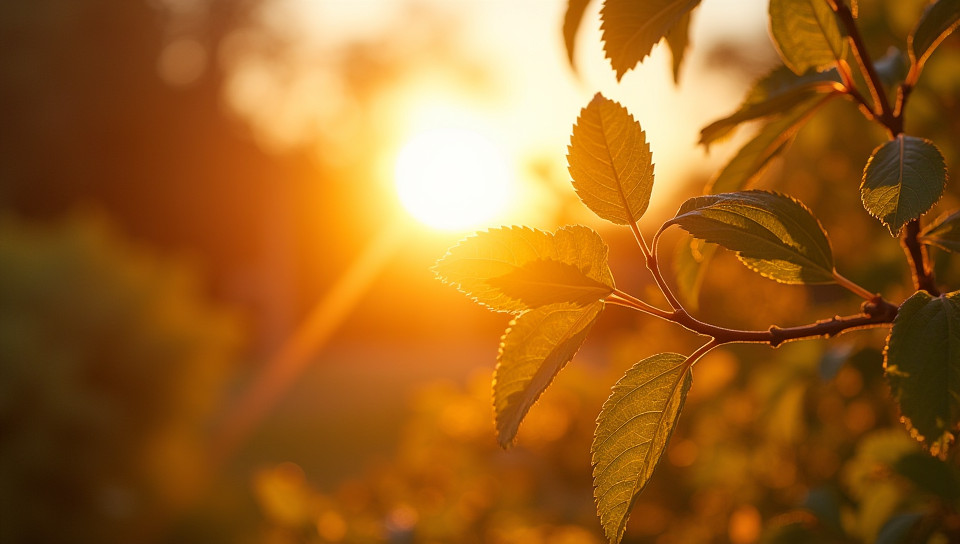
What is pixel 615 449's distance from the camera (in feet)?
2.29

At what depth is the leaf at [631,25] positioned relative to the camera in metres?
0.73

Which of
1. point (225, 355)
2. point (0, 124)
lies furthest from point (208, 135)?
point (225, 355)

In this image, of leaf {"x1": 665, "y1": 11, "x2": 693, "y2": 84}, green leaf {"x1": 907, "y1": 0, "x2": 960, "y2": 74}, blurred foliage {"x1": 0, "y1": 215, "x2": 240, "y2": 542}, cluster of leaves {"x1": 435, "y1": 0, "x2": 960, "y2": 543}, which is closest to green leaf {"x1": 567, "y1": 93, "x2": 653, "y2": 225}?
cluster of leaves {"x1": 435, "y1": 0, "x2": 960, "y2": 543}

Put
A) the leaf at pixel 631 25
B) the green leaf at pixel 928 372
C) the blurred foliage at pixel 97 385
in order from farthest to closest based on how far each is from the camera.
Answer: the blurred foliage at pixel 97 385
the leaf at pixel 631 25
the green leaf at pixel 928 372

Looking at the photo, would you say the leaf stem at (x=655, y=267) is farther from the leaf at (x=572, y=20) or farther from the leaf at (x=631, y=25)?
the leaf at (x=572, y=20)

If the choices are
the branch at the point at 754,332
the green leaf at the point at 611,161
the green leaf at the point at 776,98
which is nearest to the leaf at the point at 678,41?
the green leaf at the point at 776,98

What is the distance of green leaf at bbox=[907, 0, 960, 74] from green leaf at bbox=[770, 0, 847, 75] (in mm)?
75

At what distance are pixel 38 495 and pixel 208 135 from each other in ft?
58.7

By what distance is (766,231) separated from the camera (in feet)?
2.34

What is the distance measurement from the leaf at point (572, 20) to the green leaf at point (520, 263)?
294 mm

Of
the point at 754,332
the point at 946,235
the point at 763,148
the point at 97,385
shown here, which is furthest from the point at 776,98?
the point at 97,385

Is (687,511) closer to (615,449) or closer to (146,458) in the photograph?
(615,449)

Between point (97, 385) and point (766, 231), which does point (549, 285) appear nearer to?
point (766, 231)

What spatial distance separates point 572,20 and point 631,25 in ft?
0.58
